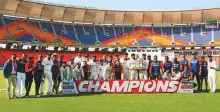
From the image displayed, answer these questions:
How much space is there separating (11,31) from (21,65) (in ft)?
158

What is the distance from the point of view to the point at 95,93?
59.7 feet

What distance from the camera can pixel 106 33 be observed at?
77.4m

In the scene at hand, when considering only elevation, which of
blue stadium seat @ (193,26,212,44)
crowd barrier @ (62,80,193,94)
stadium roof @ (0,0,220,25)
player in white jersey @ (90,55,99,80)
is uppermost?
stadium roof @ (0,0,220,25)

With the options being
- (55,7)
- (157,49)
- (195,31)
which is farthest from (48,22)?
(195,31)

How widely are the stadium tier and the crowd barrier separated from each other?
47454 millimetres

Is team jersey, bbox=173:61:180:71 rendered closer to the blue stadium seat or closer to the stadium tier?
the stadium tier

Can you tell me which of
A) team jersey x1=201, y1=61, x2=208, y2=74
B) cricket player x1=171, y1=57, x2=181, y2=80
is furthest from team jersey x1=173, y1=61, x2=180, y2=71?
team jersey x1=201, y1=61, x2=208, y2=74

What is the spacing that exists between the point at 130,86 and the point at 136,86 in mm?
311

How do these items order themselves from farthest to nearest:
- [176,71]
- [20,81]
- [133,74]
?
[133,74] < [176,71] < [20,81]

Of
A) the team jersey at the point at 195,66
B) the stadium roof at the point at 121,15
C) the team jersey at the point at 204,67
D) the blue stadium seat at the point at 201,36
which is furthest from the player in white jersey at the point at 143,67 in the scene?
the blue stadium seat at the point at 201,36

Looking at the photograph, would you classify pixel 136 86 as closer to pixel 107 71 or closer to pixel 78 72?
pixel 107 71

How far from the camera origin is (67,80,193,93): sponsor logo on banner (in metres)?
18.0

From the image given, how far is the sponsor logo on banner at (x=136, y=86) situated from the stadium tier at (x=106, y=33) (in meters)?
47.6

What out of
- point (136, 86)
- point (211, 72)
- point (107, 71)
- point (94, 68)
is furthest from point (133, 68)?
point (211, 72)
